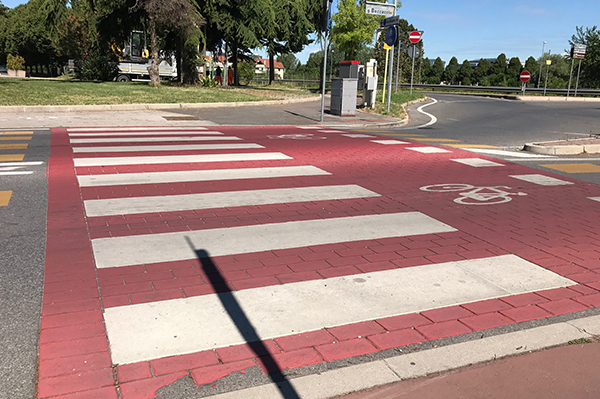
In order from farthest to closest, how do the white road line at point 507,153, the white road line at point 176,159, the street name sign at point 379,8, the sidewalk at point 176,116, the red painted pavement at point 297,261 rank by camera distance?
the street name sign at point 379,8, the sidewalk at point 176,116, the white road line at point 507,153, the white road line at point 176,159, the red painted pavement at point 297,261

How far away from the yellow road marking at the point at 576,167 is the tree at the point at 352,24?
1152 inches

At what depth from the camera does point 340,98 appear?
21578 millimetres

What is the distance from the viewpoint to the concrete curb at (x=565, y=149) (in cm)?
1275

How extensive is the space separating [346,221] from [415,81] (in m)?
77.8

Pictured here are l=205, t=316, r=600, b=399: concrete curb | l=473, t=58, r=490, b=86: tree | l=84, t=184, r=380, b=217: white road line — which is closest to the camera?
l=205, t=316, r=600, b=399: concrete curb

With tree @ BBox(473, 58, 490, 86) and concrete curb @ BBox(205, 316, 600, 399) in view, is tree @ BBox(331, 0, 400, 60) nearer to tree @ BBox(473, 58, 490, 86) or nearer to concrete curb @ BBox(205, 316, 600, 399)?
concrete curb @ BBox(205, 316, 600, 399)

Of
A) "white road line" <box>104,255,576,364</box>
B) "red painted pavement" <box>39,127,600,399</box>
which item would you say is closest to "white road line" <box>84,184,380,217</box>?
"red painted pavement" <box>39,127,600,399</box>

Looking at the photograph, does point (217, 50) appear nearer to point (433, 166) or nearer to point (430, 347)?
point (433, 166)

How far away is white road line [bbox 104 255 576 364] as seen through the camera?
356cm

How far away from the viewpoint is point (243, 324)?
379 cm

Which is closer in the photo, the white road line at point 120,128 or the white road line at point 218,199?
the white road line at point 218,199

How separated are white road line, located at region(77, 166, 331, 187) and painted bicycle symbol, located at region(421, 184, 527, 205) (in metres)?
1.97

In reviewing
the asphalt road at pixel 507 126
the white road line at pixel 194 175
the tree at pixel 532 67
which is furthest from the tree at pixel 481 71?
the white road line at pixel 194 175

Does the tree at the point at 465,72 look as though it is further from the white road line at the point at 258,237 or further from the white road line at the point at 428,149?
the white road line at the point at 258,237
